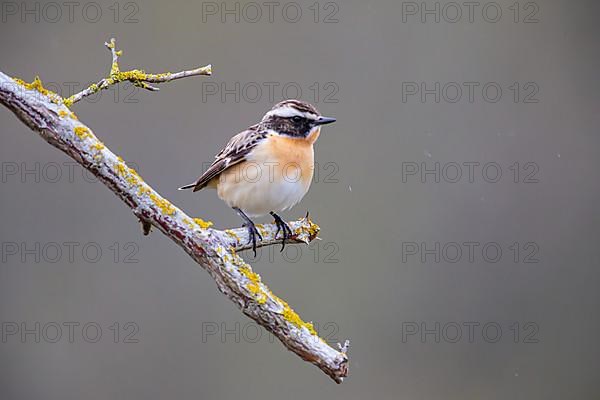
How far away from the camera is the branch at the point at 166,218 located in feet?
12.5

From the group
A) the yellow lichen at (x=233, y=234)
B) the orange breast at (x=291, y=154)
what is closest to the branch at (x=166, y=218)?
the yellow lichen at (x=233, y=234)

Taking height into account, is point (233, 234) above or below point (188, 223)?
above

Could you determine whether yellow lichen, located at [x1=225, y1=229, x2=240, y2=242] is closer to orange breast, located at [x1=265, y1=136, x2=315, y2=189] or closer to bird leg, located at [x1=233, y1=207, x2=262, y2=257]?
bird leg, located at [x1=233, y1=207, x2=262, y2=257]

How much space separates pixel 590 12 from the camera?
1042 cm

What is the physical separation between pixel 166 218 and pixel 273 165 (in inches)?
44.0

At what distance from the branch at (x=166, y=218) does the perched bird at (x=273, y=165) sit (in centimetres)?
86

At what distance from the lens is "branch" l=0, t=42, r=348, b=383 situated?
3.82 m

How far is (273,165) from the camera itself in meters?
4.88

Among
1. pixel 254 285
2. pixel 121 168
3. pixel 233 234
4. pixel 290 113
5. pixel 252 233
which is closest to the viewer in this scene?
pixel 121 168

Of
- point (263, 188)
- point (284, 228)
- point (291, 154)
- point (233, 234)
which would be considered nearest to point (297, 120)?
point (291, 154)

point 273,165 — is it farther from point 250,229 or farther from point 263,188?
point 250,229

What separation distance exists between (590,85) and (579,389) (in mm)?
3472

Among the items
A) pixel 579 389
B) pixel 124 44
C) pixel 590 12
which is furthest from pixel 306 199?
pixel 590 12

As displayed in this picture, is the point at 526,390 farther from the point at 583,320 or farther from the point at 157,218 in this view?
the point at 157,218
